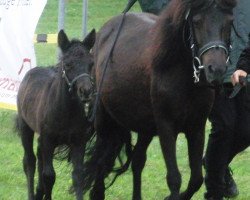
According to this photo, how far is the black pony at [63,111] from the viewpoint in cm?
634

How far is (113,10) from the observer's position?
27938 millimetres

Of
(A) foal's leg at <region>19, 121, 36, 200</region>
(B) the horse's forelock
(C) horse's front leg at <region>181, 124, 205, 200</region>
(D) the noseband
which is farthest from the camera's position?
(A) foal's leg at <region>19, 121, 36, 200</region>

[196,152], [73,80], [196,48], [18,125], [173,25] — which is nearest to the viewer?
[196,48]

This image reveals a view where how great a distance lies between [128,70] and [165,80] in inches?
30.0

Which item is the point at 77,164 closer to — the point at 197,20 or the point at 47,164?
the point at 47,164

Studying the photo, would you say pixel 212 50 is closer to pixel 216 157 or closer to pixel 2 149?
pixel 216 157

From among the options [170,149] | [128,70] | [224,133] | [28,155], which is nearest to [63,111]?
[128,70]

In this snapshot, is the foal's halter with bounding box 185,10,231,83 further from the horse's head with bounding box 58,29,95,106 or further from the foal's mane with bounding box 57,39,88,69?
the foal's mane with bounding box 57,39,88,69

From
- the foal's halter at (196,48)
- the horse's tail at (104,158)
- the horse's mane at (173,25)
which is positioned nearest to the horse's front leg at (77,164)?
the horse's tail at (104,158)

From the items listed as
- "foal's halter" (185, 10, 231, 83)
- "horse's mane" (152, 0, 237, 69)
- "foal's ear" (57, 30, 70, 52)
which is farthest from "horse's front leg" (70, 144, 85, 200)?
"foal's halter" (185, 10, 231, 83)

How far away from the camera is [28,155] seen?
7.43 m

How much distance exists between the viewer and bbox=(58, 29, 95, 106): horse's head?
20.2 ft

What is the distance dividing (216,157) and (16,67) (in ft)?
14.0

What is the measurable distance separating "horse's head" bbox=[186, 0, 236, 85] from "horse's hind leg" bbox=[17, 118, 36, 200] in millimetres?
2551
